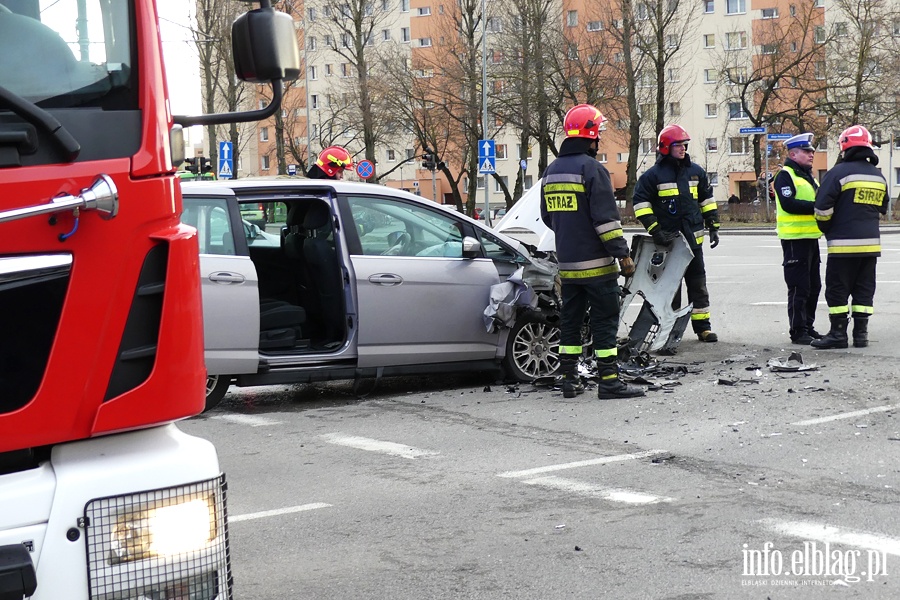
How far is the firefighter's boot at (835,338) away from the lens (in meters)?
10.5

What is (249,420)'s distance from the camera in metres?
8.23

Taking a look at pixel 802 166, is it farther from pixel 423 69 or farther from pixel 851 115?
pixel 423 69

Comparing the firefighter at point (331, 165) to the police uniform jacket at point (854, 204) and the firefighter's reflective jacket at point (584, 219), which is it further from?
the police uniform jacket at point (854, 204)

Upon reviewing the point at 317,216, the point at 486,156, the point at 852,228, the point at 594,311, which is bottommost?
the point at 594,311

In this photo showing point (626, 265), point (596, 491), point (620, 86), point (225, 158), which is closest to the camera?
point (596, 491)

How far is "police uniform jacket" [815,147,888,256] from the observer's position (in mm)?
10609

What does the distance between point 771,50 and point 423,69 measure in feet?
53.4

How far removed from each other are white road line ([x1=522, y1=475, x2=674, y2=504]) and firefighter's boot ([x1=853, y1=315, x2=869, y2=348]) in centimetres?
544

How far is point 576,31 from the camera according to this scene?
56156mm

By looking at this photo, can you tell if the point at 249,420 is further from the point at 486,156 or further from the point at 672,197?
the point at 486,156

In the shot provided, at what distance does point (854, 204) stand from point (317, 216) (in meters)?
5.10

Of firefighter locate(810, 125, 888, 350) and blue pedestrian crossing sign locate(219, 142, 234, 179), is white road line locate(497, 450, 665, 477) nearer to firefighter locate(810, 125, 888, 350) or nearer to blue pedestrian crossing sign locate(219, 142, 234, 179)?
firefighter locate(810, 125, 888, 350)

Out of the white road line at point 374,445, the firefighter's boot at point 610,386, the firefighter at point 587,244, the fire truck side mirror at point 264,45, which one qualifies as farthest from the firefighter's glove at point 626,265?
the fire truck side mirror at point 264,45

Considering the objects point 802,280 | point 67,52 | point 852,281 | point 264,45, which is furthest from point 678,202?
point 67,52
